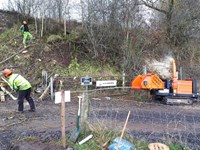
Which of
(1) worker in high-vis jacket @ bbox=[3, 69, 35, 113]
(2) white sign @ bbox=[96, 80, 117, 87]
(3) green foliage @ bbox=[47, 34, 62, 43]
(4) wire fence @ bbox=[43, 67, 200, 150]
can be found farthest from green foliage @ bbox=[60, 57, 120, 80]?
(1) worker in high-vis jacket @ bbox=[3, 69, 35, 113]

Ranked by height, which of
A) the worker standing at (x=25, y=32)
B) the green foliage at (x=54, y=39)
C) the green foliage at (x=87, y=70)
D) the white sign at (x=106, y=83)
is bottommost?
the white sign at (x=106, y=83)

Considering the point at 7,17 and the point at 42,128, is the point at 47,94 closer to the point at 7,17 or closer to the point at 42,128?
the point at 42,128

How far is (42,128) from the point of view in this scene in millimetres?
8414

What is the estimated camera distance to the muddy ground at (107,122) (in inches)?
286

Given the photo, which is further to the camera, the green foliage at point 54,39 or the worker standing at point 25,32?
the worker standing at point 25,32

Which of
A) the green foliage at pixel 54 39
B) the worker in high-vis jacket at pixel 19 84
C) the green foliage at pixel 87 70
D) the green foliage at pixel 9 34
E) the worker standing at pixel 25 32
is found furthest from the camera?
the green foliage at pixel 9 34

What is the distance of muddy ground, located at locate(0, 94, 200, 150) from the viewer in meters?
7.27

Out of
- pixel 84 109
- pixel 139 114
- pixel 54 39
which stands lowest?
pixel 139 114

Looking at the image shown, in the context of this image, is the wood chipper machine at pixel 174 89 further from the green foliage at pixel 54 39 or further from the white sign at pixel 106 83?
the green foliage at pixel 54 39

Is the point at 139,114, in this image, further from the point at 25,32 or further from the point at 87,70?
the point at 25,32

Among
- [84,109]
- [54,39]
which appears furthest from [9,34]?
[84,109]

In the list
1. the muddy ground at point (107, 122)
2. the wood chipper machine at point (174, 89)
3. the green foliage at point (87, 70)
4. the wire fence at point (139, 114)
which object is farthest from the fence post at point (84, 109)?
the green foliage at point (87, 70)

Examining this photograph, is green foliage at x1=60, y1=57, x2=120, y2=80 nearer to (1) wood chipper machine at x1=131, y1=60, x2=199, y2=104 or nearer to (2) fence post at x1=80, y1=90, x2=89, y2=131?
(1) wood chipper machine at x1=131, y1=60, x2=199, y2=104

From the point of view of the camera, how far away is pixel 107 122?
861 centimetres
